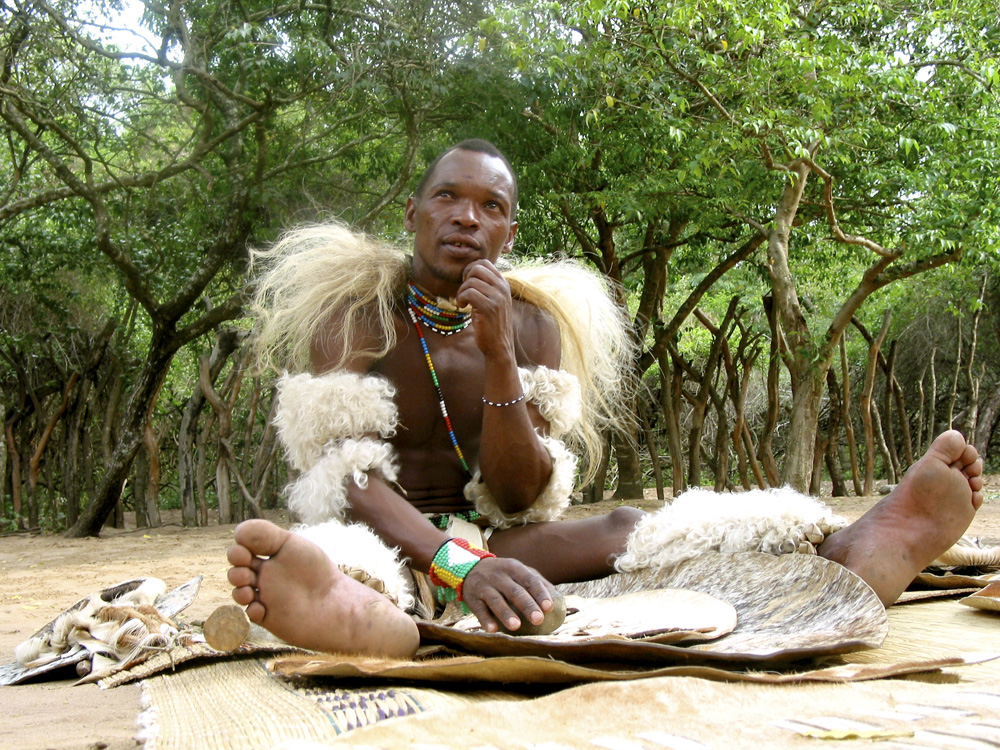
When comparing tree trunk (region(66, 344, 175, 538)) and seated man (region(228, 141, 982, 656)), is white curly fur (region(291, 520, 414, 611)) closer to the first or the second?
seated man (region(228, 141, 982, 656))

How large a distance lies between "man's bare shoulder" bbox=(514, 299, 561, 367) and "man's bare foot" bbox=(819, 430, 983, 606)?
1100 mm

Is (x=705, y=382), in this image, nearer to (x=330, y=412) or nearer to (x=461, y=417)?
(x=461, y=417)

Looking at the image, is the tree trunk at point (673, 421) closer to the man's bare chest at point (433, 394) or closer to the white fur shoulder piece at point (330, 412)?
the man's bare chest at point (433, 394)

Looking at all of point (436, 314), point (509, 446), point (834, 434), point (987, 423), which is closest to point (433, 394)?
point (436, 314)

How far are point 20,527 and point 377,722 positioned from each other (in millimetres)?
8927

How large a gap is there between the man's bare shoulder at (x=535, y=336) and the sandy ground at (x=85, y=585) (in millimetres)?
1478

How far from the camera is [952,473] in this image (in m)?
2.10

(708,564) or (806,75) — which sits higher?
(806,75)

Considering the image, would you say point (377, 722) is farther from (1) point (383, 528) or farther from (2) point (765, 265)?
(2) point (765, 265)

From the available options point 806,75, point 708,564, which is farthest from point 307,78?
point 708,564

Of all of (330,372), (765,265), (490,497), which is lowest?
(490,497)

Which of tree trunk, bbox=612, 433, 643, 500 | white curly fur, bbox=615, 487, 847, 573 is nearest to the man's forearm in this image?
white curly fur, bbox=615, 487, 847, 573

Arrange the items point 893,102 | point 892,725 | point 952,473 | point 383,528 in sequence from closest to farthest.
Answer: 1. point 892,725
2. point 952,473
3. point 383,528
4. point 893,102

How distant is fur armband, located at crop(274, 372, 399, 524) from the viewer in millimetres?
2393
